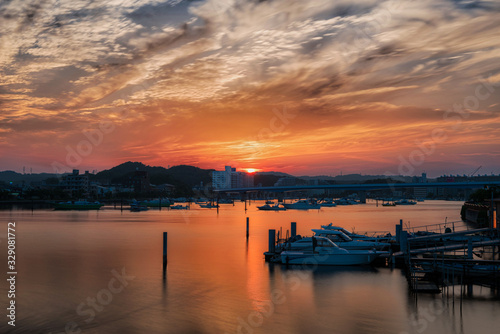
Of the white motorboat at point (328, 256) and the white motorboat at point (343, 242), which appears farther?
the white motorboat at point (343, 242)

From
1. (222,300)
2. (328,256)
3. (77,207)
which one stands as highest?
(328,256)

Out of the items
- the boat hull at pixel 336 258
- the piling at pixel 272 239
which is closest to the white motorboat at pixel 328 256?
the boat hull at pixel 336 258

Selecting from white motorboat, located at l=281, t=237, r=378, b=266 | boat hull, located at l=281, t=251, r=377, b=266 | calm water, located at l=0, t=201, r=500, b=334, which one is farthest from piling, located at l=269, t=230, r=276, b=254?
boat hull, located at l=281, t=251, r=377, b=266

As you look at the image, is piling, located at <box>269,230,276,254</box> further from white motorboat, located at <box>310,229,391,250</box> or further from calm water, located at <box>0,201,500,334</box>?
white motorboat, located at <box>310,229,391,250</box>

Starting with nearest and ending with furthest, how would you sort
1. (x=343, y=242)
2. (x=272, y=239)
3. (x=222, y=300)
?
(x=222, y=300) → (x=272, y=239) → (x=343, y=242)

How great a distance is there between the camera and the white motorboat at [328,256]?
35.2m

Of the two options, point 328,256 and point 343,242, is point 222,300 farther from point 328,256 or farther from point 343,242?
point 343,242

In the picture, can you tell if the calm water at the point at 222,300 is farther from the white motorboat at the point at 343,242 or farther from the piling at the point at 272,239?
the white motorboat at the point at 343,242

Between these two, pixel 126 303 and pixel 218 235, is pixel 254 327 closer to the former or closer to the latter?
pixel 126 303

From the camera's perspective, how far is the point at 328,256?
3512 centimetres

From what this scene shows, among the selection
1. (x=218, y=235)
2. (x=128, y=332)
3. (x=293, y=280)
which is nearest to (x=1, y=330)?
(x=128, y=332)

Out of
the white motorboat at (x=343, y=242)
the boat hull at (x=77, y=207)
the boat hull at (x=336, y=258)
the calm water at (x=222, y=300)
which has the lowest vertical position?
the boat hull at (x=77, y=207)

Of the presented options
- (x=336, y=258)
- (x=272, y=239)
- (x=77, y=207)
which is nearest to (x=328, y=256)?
(x=336, y=258)

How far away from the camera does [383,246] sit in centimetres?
3884
